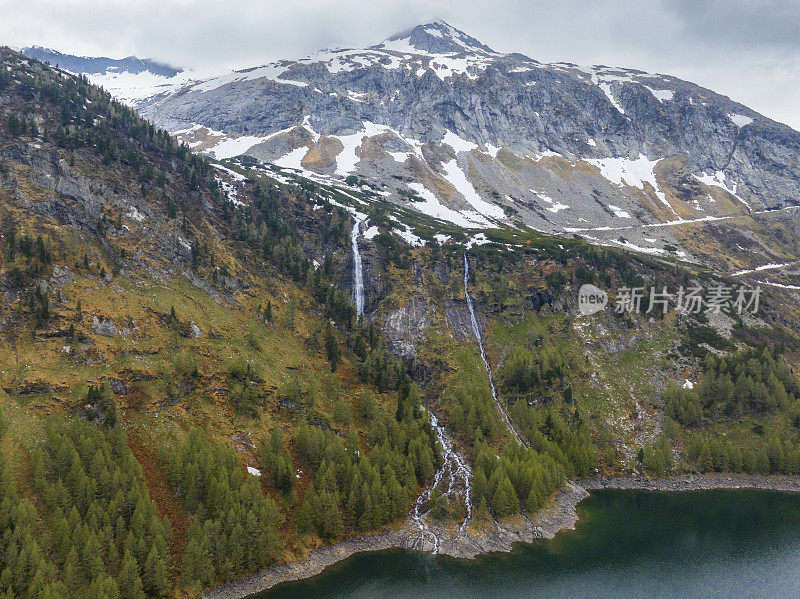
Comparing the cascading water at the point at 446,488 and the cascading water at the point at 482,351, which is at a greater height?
the cascading water at the point at 482,351

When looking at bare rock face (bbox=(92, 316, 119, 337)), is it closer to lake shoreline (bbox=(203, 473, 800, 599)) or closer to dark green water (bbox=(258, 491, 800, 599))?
lake shoreline (bbox=(203, 473, 800, 599))

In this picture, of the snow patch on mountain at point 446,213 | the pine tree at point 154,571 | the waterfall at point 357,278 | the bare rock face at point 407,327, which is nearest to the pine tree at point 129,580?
the pine tree at point 154,571

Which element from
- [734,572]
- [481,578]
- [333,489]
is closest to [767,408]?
[734,572]

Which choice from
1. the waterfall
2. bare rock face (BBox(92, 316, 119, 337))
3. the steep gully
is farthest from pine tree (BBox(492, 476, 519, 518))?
bare rock face (BBox(92, 316, 119, 337))

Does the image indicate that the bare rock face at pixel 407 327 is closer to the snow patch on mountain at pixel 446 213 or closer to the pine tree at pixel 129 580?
the pine tree at pixel 129 580

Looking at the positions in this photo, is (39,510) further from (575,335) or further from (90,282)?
(575,335)
